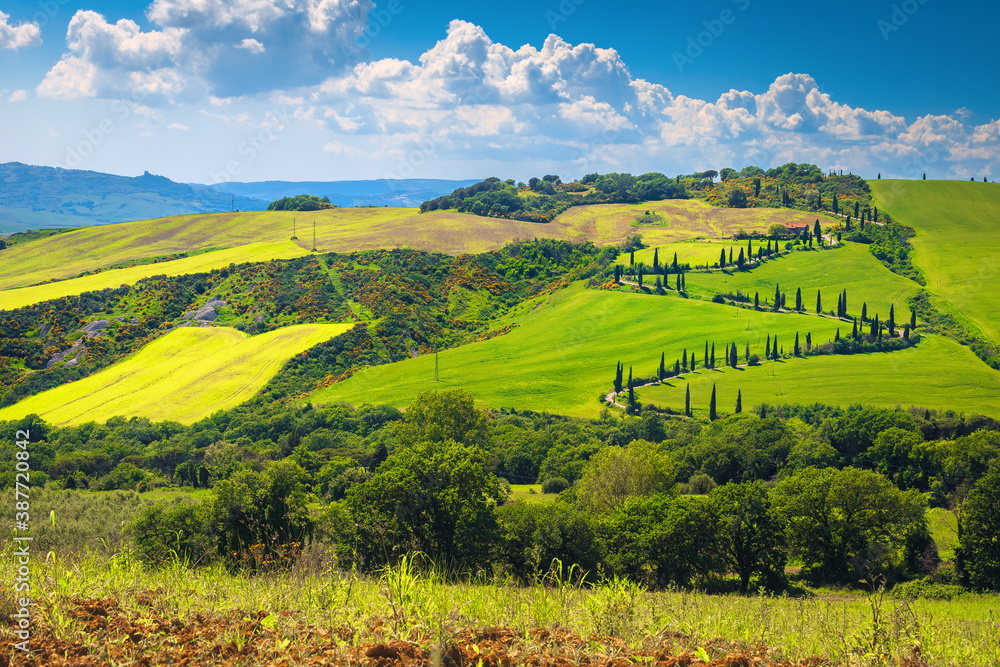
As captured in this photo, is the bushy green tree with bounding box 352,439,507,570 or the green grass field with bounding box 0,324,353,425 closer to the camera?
the bushy green tree with bounding box 352,439,507,570

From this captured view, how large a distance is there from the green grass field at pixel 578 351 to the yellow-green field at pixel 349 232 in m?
40.3

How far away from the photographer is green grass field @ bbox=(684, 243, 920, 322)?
127500 mm

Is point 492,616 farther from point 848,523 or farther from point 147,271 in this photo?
point 147,271

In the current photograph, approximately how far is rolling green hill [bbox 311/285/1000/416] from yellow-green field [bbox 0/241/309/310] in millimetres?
52964

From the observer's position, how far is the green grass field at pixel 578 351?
104 metres

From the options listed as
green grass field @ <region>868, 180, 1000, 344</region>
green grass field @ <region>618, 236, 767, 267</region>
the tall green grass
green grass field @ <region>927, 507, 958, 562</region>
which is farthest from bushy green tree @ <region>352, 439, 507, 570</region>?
green grass field @ <region>618, 236, 767, 267</region>

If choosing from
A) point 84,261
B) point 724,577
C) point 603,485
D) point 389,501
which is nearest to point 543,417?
point 603,485

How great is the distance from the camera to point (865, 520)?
39.7m

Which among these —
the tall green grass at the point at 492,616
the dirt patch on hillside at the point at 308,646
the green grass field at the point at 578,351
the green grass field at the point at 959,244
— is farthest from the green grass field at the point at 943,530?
the green grass field at the point at 959,244

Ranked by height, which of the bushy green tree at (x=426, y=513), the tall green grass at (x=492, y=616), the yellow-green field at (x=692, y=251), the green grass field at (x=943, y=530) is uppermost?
the yellow-green field at (x=692, y=251)

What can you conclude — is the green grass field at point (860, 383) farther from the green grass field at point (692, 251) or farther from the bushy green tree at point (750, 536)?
the bushy green tree at point (750, 536)

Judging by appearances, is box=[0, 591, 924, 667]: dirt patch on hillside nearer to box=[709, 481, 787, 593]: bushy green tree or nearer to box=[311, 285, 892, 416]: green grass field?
box=[709, 481, 787, 593]: bushy green tree

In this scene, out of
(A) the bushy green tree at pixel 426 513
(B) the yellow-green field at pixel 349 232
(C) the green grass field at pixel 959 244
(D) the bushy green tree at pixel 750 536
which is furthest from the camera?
(B) the yellow-green field at pixel 349 232

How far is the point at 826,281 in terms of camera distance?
136125 mm
